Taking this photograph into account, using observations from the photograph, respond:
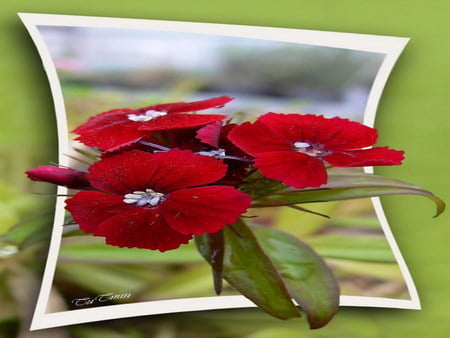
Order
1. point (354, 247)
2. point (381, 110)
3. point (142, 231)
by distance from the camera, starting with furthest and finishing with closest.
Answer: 1. point (381, 110)
2. point (354, 247)
3. point (142, 231)

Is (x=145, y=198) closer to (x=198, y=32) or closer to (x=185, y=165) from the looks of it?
(x=185, y=165)

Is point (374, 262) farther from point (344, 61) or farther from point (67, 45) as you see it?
point (67, 45)

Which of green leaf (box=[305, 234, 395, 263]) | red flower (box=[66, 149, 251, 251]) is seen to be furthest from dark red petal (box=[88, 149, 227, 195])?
green leaf (box=[305, 234, 395, 263])

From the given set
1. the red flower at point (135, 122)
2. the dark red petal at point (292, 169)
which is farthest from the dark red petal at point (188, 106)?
the dark red petal at point (292, 169)

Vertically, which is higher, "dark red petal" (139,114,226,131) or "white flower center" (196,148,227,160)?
"dark red petal" (139,114,226,131)

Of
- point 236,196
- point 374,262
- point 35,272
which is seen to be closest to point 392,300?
point 374,262

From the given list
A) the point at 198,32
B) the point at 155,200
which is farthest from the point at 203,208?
the point at 198,32

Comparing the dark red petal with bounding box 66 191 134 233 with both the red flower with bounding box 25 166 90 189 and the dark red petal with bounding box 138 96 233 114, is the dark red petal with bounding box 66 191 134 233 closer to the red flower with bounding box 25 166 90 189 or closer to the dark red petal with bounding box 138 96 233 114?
the red flower with bounding box 25 166 90 189
